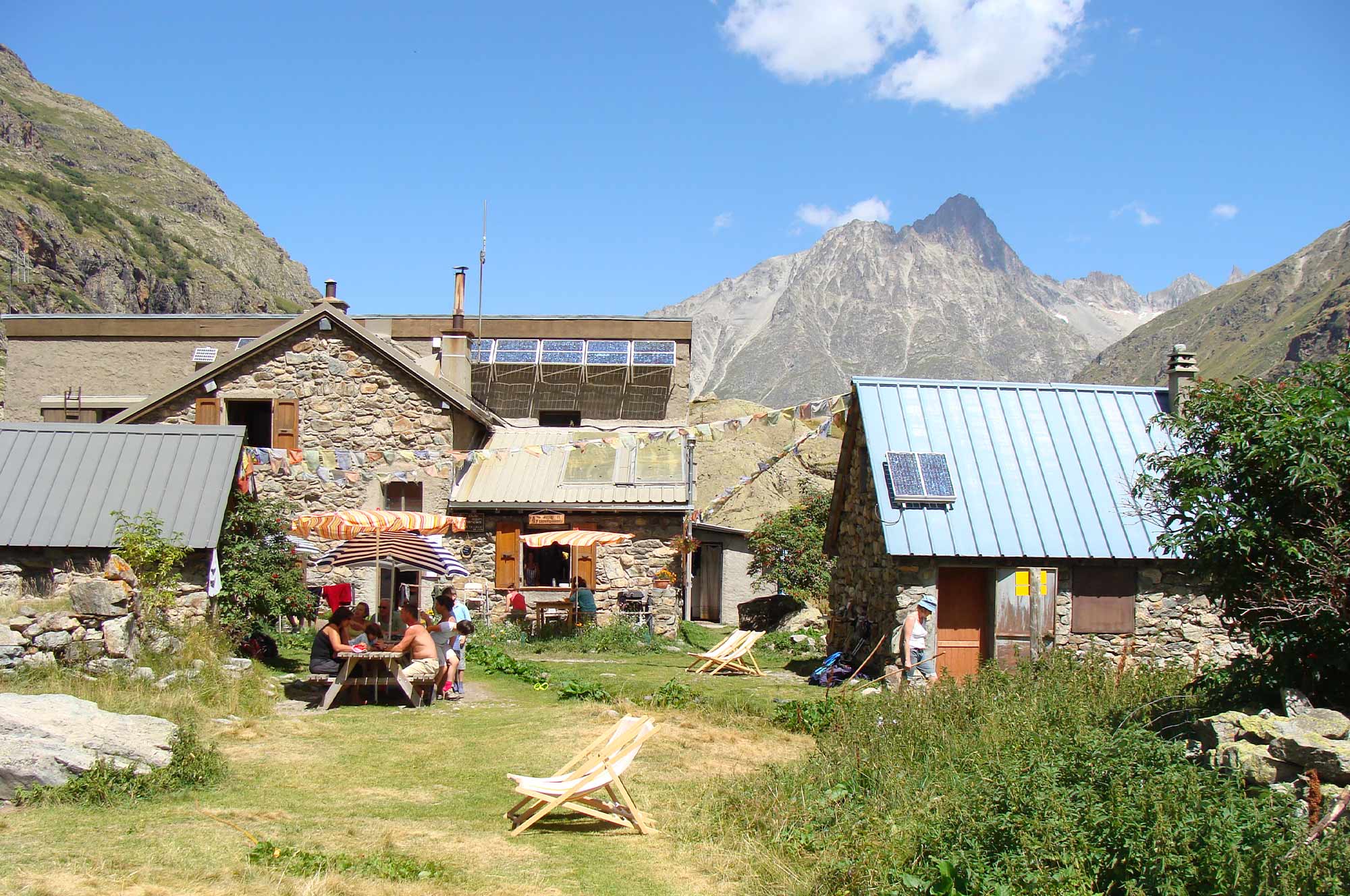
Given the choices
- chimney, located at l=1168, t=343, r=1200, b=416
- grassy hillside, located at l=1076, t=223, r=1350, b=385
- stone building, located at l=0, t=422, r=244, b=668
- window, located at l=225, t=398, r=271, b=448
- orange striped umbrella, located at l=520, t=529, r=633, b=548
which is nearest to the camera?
stone building, located at l=0, t=422, r=244, b=668

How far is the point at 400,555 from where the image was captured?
1412cm

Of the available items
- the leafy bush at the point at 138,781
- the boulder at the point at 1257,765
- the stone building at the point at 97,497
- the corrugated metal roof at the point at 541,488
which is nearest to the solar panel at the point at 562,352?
the corrugated metal roof at the point at 541,488

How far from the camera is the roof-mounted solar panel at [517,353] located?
36219 millimetres

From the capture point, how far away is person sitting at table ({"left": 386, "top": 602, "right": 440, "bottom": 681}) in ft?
41.7

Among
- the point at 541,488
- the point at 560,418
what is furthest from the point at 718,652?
the point at 560,418

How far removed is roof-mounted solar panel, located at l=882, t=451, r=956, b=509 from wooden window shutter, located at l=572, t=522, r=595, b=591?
9.05 meters

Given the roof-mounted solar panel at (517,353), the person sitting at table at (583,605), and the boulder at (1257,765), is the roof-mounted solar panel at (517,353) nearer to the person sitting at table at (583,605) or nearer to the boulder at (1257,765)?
the person sitting at table at (583,605)

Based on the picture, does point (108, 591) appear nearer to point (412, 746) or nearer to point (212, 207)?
point (412, 746)

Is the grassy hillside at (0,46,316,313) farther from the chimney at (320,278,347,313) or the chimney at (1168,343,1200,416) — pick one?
the chimney at (1168,343,1200,416)

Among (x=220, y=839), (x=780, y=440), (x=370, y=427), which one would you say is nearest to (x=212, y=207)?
(x=780, y=440)

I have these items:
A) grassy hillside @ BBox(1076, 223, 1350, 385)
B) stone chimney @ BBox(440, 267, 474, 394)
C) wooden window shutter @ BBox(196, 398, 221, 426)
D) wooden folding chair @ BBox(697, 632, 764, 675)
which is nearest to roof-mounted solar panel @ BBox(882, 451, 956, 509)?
wooden folding chair @ BBox(697, 632, 764, 675)

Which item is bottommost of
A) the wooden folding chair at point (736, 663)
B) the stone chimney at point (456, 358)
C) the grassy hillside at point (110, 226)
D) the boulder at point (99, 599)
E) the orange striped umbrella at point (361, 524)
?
the wooden folding chair at point (736, 663)

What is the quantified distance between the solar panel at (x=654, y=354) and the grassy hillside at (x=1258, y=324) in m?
75.5

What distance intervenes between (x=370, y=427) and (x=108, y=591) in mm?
11742
